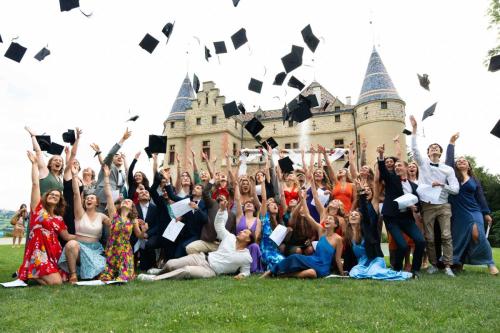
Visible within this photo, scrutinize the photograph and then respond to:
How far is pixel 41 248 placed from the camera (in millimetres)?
5406

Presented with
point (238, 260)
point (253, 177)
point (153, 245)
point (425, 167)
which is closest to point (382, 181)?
point (425, 167)

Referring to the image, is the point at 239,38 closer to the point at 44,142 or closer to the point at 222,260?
the point at 44,142

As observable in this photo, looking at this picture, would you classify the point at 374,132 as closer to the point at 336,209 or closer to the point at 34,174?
the point at 336,209

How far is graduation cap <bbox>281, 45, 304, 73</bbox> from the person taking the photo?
7.97m

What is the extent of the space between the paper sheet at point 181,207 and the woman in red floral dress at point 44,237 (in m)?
1.66

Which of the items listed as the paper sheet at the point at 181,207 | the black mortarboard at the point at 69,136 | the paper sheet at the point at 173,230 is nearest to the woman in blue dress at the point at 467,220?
the paper sheet at the point at 181,207

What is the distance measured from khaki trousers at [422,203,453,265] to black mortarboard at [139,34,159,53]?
20.5 ft

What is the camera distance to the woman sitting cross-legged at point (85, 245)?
218 inches

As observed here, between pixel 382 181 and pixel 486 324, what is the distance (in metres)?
3.08

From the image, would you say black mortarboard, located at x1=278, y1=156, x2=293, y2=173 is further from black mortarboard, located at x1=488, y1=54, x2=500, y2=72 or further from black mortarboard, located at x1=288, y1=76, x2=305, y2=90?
black mortarboard, located at x1=488, y1=54, x2=500, y2=72

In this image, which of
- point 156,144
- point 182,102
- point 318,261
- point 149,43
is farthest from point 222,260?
point 182,102

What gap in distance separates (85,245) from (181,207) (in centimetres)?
159

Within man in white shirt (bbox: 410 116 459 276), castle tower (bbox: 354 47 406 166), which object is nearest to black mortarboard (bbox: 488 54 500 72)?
man in white shirt (bbox: 410 116 459 276)

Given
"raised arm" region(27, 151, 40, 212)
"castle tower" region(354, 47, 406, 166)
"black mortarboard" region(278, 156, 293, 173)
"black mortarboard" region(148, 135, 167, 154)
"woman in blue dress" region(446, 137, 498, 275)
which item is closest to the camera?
"raised arm" region(27, 151, 40, 212)
